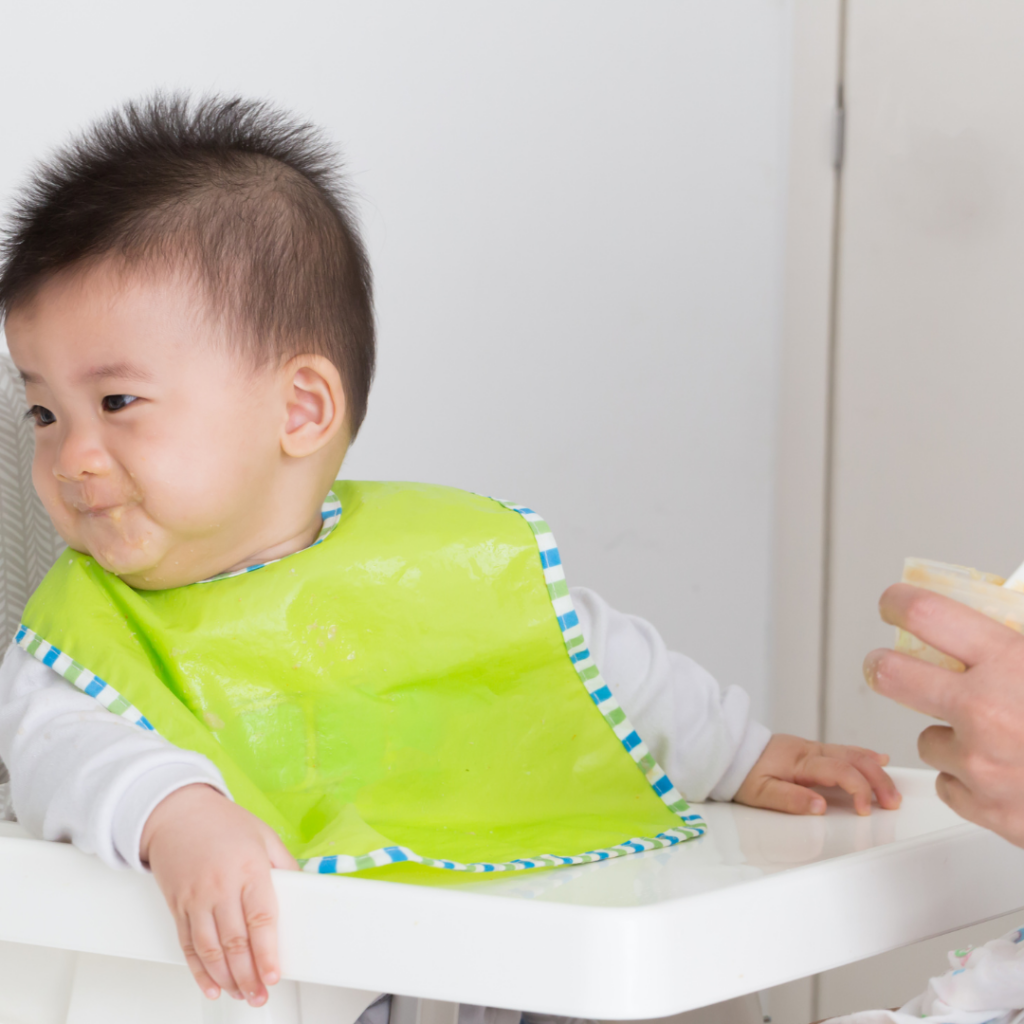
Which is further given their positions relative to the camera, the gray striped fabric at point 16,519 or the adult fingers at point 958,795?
the gray striped fabric at point 16,519

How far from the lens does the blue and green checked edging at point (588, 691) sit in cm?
53

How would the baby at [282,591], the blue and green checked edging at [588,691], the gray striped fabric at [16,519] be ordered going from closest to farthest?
1. the blue and green checked edging at [588,691]
2. the baby at [282,591]
3. the gray striped fabric at [16,519]

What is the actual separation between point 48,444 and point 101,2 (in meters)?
0.60

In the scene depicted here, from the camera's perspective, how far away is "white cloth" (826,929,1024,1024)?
19.7 inches

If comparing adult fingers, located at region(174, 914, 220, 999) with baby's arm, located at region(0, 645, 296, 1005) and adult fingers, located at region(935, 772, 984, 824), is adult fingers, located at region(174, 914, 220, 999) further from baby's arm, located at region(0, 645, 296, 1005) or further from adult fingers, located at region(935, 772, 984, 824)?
adult fingers, located at region(935, 772, 984, 824)

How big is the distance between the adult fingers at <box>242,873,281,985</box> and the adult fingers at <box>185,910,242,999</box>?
0.04 ft

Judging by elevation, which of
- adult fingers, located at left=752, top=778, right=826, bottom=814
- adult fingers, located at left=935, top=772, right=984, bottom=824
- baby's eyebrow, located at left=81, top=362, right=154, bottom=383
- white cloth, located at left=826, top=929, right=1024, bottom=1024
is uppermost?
baby's eyebrow, located at left=81, top=362, right=154, bottom=383

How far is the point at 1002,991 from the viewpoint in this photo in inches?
19.7

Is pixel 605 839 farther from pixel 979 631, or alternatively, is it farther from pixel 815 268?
pixel 815 268

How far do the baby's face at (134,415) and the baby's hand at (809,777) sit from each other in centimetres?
36

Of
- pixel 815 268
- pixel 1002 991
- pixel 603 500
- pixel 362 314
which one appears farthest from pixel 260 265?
pixel 815 268

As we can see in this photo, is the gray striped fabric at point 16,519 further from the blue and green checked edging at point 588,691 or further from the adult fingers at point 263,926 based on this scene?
the adult fingers at point 263,926

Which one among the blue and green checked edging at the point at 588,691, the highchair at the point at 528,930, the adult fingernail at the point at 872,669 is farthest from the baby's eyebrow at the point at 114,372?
the adult fingernail at the point at 872,669

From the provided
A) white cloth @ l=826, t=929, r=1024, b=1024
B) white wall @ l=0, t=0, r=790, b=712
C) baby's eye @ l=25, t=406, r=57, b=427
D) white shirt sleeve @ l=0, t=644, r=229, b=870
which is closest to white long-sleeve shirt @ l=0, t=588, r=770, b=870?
white shirt sleeve @ l=0, t=644, r=229, b=870
